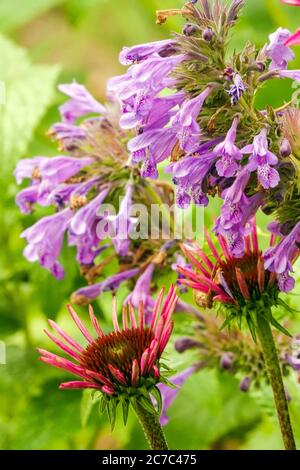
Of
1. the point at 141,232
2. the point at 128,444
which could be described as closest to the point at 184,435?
the point at 128,444

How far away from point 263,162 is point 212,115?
0.09m

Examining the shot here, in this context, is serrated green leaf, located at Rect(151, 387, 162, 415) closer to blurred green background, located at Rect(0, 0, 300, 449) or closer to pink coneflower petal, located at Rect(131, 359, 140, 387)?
pink coneflower petal, located at Rect(131, 359, 140, 387)

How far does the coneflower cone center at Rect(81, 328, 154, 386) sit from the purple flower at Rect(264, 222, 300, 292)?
0.50 ft

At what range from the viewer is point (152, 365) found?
99 cm

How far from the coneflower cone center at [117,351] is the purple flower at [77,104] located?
0.48 m

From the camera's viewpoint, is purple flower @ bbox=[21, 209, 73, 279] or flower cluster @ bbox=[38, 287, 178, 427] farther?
purple flower @ bbox=[21, 209, 73, 279]

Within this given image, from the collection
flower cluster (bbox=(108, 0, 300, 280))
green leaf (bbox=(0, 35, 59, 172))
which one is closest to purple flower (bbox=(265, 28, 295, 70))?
flower cluster (bbox=(108, 0, 300, 280))

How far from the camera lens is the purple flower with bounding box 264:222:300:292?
3.35 ft

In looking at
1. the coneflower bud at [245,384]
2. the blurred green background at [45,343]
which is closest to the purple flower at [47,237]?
the blurred green background at [45,343]

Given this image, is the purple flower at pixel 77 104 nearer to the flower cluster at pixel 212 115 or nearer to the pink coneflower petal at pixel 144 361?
the flower cluster at pixel 212 115

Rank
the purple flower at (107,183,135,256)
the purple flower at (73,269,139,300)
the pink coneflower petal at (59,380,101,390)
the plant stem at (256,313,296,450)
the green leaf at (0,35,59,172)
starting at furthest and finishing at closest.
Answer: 1. the green leaf at (0,35,59,172)
2. the purple flower at (73,269,139,300)
3. the purple flower at (107,183,135,256)
4. the plant stem at (256,313,296,450)
5. the pink coneflower petal at (59,380,101,390)

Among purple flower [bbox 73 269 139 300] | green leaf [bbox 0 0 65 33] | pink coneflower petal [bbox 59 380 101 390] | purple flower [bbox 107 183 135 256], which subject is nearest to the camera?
pink coneflower petal [bbox 59 380 101 390]
